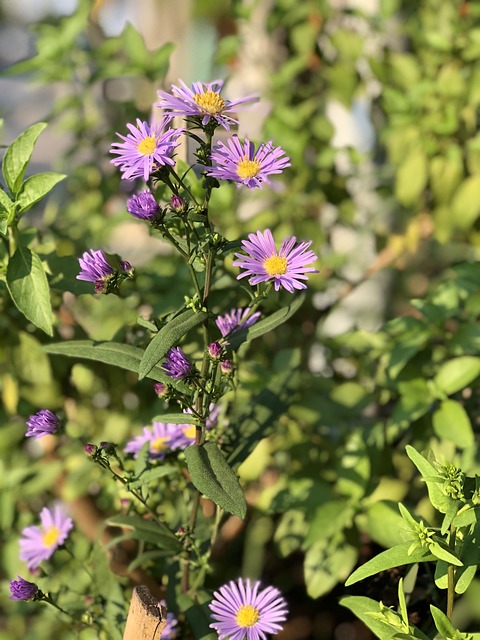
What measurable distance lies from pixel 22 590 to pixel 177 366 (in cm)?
27

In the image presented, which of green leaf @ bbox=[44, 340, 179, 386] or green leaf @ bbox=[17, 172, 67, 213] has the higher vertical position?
green leaf @ bbox=[17, 172, 67, 213]

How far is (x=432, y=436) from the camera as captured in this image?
1.01 meters

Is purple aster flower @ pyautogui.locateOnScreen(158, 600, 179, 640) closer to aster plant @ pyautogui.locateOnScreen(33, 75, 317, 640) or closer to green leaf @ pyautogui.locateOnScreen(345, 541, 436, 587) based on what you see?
aster plant @ pyautogui.locateOnScreen(33, 75, 317, 640)

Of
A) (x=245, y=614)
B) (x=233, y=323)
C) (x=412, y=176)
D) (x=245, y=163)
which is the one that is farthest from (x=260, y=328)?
(x=412, y=176)

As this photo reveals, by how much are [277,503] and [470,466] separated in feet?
0.81

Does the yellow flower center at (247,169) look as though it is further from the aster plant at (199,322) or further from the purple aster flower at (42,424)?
the purple aster flower at (42,424)

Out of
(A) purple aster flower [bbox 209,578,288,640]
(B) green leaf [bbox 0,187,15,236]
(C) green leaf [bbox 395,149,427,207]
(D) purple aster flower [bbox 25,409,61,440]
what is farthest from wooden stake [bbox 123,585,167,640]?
(C) green leaf [bbox 395,149,427,207]

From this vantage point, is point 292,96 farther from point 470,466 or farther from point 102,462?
point 102,462

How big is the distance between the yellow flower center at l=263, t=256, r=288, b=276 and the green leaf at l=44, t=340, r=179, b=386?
0.13 m

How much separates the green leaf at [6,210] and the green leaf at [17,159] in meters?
0.02

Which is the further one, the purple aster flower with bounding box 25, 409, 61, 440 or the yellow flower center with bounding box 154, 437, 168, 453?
the yellow flower center with bounding box 154, 437, 168, 453

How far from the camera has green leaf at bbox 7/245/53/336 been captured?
724mm

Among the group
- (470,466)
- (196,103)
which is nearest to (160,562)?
(470,466)

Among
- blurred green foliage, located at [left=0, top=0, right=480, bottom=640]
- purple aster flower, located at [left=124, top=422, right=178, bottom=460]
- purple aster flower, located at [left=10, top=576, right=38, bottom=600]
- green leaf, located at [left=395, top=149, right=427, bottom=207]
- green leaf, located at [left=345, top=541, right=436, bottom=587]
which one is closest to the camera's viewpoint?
green leaf, located at [left=345, top=541, right=436, bottom=587]
